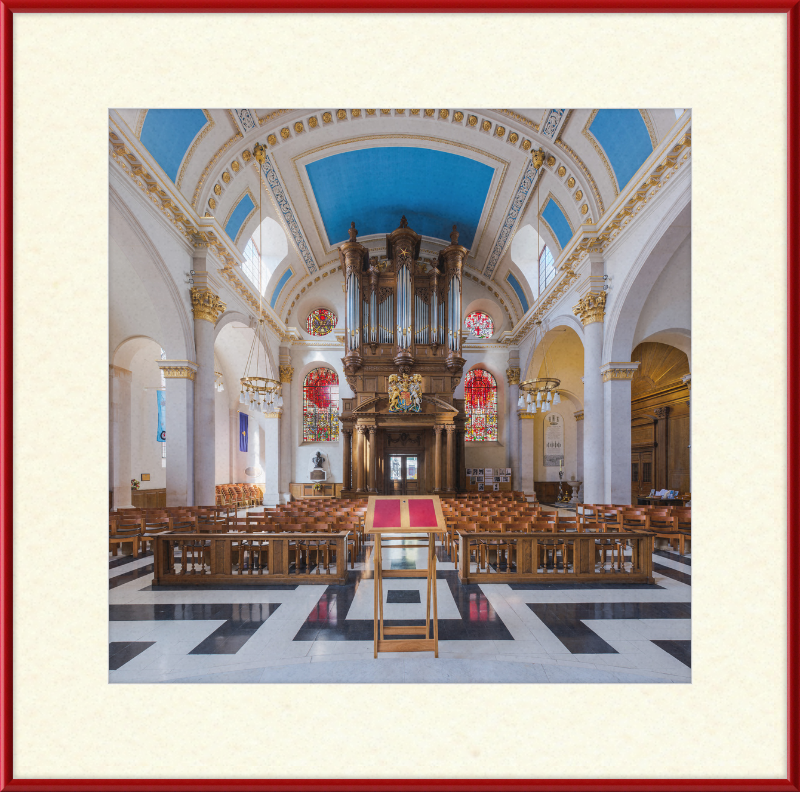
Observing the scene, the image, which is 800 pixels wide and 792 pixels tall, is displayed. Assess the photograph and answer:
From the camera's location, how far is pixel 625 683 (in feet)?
10.3

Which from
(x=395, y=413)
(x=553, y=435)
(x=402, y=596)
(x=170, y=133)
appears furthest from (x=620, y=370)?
(x=170, y=133)

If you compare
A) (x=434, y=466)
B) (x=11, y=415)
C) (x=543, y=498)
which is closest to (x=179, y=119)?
(x=11, y=415)

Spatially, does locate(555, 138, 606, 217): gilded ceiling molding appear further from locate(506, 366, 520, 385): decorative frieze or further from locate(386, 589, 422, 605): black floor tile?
locate(386, 589, 422, 605): black floor tile

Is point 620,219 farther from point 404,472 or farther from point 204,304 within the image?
point 404,472

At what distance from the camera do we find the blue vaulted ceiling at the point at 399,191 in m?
12.8

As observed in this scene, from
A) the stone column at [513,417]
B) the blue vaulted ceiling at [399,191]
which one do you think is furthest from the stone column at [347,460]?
the blue vaulted ceiling at [399,191]

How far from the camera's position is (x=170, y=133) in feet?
26.8

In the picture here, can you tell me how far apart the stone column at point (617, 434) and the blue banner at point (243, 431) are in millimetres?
14326

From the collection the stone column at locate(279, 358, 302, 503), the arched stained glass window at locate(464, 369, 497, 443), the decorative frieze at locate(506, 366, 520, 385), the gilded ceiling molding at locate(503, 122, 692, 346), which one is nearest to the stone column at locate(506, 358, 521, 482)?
the decorative frieze at locate(506, 366, 520, 385)

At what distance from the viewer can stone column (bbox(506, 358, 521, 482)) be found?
1784cm

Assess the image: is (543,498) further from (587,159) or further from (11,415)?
(11,415)

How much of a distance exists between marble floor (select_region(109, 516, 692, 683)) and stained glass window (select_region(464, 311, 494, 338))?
14359 mm

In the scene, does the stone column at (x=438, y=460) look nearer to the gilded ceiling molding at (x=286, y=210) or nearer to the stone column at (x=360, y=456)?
the stone column at (x=360, y=456)

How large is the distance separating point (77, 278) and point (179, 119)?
776 cm
